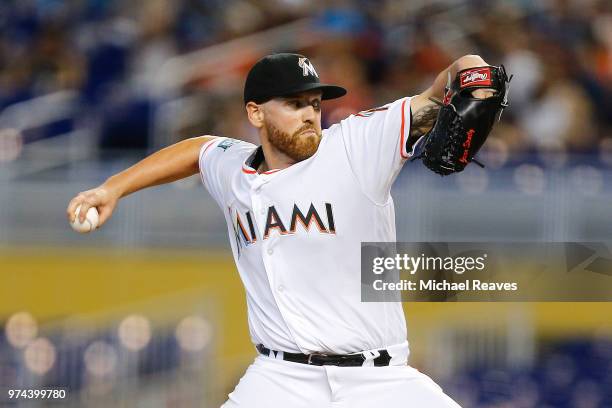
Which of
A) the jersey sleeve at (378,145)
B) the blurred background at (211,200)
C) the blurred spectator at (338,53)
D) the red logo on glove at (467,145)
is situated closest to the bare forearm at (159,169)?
the jersey sleeve at (378,145)

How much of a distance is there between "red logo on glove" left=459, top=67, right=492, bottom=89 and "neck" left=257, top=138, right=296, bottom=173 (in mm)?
809

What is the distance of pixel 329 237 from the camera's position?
3535mm

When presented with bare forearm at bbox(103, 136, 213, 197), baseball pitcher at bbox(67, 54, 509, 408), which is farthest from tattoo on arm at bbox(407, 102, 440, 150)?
bare forearm at bbox(103, 136, 213, 197)

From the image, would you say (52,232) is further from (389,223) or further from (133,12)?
(389,223)

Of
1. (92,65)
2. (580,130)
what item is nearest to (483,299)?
(580,130)

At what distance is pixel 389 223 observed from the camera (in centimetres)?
360

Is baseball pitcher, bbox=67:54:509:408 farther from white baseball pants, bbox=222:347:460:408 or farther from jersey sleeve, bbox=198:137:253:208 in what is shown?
jersey sleeve, bbox=198:137:253:208

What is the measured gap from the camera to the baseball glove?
3205 mm

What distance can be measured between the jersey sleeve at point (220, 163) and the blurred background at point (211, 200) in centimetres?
249

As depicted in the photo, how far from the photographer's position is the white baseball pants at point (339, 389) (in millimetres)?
3463

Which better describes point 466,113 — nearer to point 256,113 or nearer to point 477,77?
point 477,77

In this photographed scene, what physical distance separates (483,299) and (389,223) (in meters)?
2.95

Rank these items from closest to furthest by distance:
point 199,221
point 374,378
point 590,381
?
1. point 374,378
2. point 590,381
3. point 199,221

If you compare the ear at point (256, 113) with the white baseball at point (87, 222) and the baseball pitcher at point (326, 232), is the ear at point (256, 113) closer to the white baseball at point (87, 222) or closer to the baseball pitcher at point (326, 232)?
the baseball pitcher at point (326, 232)
